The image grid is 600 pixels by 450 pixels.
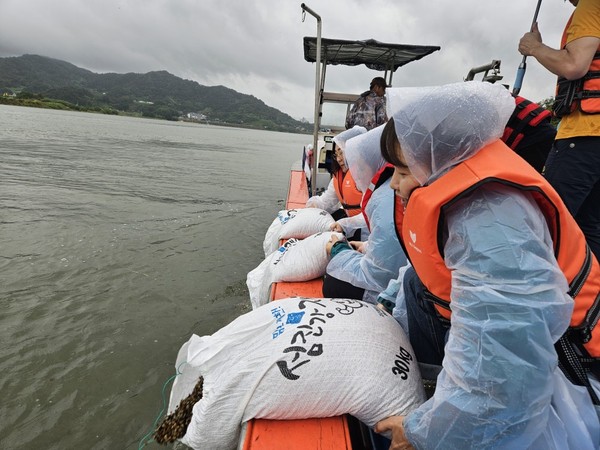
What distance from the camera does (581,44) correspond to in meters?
1.76

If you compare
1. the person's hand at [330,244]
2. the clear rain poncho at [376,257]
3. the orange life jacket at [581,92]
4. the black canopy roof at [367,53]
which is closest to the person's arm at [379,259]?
the clear rain poncho at [376,257]

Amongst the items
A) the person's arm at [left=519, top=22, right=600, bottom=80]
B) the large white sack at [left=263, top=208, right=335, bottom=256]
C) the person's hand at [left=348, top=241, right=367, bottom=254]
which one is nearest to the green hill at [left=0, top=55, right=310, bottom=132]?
the large white sack at [left=263, top=208, right=335, bottom=256]

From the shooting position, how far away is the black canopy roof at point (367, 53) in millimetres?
5977

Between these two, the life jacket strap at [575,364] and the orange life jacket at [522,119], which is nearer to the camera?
the life jacket strap at [575,364]

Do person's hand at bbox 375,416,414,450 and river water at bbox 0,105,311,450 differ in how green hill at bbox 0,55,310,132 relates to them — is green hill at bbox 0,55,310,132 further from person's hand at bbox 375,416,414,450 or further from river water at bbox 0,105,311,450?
person's hand at bbox 375,416,414,450

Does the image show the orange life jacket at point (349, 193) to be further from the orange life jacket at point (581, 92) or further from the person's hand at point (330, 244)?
the orange life jacket at point (581, 92)

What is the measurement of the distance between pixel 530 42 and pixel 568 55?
0.26 m

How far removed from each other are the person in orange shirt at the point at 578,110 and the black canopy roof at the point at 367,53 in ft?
14.7

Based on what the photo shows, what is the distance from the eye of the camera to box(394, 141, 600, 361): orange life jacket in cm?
87

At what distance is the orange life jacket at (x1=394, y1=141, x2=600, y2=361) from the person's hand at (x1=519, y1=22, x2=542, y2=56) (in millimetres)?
1436

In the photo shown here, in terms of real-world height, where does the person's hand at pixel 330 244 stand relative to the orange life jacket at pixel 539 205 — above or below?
below

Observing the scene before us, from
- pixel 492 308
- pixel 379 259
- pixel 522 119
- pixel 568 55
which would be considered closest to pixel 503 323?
pixel 492 308

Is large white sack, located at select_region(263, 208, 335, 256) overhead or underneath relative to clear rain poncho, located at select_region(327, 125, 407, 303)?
underneath

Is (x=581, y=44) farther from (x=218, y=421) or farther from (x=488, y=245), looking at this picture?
(x=218, y=421)
